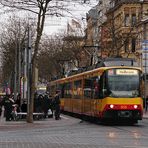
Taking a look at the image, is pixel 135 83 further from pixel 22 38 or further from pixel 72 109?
pixel 22 38

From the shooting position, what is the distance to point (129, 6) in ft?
303

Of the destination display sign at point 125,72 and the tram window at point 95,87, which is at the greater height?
the destination display sign at point 125,72

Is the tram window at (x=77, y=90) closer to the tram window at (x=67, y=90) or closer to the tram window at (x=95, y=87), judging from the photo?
the tram window at (x=67, y=90)

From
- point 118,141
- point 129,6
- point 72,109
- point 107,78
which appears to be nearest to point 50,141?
point 118,141

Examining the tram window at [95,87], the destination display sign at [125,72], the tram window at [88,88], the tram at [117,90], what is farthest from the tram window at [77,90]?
the destination display sign at [125,72]

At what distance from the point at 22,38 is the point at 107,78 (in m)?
36.1

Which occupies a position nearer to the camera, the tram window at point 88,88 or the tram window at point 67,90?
the tram window at point 88,88

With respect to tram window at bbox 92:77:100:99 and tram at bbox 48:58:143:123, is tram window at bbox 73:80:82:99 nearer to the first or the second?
tram window at bbox 92:77:100:99

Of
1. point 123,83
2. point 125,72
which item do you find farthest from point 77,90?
point 123,83

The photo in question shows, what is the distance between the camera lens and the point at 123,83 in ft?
105

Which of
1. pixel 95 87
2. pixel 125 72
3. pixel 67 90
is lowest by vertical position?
pixel 95 87

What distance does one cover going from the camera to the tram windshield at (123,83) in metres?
31.8

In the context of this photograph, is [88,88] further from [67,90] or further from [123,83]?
[67,90]

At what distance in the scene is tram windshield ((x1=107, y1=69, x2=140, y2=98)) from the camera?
3184 centimetres
